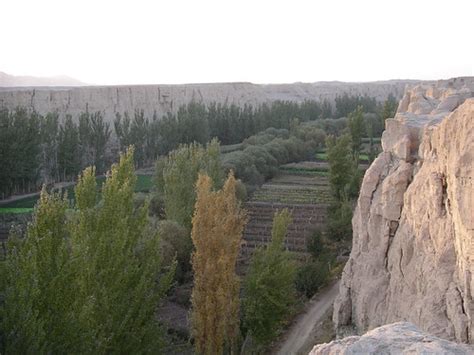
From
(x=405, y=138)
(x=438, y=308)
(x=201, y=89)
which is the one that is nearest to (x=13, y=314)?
(x=438, y=308)

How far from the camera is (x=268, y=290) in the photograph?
15258 mm

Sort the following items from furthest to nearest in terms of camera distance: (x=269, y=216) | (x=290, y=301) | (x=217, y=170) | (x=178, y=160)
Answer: (x=269, y=216), (x=217, y=170), (x=178, y=160), (x=290, y=301)

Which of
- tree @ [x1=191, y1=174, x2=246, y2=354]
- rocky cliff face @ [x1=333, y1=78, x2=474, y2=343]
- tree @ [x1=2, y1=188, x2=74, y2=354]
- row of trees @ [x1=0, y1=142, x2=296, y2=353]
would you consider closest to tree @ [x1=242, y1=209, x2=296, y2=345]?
row of trees @ [x1=0, y1=142, x2=296, y2=353]

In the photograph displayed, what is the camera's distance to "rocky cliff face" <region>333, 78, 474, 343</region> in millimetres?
7637

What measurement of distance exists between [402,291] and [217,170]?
1795cm

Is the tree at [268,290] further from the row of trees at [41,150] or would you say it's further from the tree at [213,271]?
the row of trees at [41,150]

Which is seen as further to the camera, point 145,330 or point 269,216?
point 269,216

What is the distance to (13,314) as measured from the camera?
9031 millimetres

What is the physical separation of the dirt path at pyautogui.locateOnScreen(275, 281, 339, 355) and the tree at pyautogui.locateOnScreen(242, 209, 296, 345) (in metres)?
0.72

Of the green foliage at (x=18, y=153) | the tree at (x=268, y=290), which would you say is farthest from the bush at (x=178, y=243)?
the green foliage at (x=18, y=153)

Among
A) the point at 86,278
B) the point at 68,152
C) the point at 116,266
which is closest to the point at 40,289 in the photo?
the point at 86,278

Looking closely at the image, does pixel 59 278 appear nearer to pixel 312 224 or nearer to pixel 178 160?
pixel 178 160

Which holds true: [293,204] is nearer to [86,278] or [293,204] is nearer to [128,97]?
[86,278]

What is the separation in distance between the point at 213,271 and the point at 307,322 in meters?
5.26
